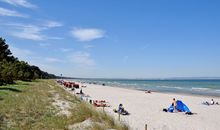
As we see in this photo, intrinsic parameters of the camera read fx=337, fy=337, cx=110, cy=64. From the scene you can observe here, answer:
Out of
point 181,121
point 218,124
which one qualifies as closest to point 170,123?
point 181,121

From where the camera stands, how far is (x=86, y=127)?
40.1 ft

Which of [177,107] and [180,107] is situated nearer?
[180,107]

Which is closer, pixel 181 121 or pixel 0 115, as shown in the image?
pixel 0 115

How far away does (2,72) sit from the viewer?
43594 mm

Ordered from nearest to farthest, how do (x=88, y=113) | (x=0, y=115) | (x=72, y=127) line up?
(x=72, y=127) → (x=88, y=113) → (x=0, y=115)

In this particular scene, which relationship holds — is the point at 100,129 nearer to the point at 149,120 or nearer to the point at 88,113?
the point at 88,113

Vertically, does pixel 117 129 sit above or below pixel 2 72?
below

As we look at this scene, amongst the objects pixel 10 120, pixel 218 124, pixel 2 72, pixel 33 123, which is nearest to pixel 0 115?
pixel 10 120

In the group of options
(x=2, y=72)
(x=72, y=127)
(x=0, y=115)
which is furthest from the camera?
(x=2, y=72)

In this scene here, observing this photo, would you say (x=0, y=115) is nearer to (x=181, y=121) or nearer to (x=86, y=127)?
(x=86, y=127)

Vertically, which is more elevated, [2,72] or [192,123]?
[2,72]

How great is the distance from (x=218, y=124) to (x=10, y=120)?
40.6 ft

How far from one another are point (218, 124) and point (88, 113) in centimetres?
966

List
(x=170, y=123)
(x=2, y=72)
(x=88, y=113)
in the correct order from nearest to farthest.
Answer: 1. (x=88, y=113)
2. (x=170, y=123)
3. (x=2, y=72)
